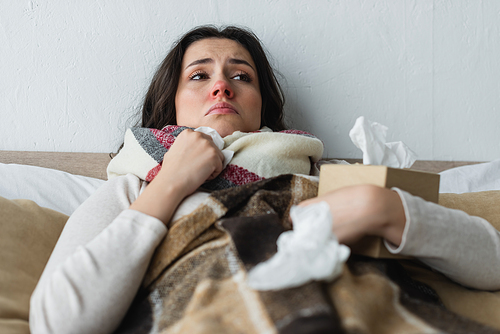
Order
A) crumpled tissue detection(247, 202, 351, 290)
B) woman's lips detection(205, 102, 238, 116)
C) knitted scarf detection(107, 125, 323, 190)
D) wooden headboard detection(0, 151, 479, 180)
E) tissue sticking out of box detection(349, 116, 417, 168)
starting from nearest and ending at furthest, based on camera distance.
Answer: crumpled tissue detection(247, 202, 351, 290), tissue sticking out of box detection(349, 116, 417, 168), knitted scarf detection(107, 125, 323, 190), woman's lips detection(205, 102, 238, 116), wooden headboard detection(0, 151, 479, 180)

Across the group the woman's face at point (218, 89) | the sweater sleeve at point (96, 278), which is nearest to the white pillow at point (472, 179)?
the woman's face at point (218, 89)

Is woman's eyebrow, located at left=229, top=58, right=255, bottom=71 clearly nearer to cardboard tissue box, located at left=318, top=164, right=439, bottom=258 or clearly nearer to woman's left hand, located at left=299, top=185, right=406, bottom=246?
cardboard tissue box, located at left=318, top=164, right=439, bottom=258

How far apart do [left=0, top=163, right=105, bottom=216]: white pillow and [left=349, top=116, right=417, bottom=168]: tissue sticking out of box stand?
79cm

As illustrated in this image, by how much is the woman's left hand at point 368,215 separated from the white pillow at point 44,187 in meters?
0.78

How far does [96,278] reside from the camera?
562 mm

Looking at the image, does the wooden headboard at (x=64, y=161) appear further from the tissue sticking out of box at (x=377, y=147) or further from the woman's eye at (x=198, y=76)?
the tissue sticking out of box at (x=377, y=147)

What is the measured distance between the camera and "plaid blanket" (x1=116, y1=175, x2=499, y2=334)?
1.36 ft

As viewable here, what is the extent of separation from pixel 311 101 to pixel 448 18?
57cm

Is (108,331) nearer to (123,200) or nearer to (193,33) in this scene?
(123,200)

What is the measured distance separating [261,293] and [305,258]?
0.08 m

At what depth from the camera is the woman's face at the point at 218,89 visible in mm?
977

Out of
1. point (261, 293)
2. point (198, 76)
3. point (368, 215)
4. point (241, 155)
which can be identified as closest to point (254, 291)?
point (261, 293)

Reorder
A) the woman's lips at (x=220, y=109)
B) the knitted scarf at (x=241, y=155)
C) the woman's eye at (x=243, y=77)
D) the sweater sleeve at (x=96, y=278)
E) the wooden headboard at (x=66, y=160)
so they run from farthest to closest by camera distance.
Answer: the wooden headboard at (x=66, y=160), the woman's eye at (x=243, y=77), the woman's lips at (x=220, y=109), the knitted scarf at (x=241, y=155), the sweater sleeve at (x=96, y=278)

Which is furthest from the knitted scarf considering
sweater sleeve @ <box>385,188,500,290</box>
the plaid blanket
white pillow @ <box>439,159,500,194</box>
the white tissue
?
white pillow @ <box>439,159,500,194</box>
